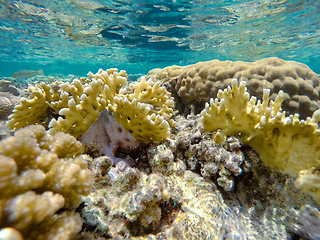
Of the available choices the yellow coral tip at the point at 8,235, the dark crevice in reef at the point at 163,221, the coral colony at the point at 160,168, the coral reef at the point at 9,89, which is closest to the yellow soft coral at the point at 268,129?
the coral colony at the point at 160,168

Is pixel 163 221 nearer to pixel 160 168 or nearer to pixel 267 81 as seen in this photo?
pixel 160 168

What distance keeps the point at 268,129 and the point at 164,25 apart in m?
15.7

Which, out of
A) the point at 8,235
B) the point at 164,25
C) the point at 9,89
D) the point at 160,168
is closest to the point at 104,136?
the point at 160,168

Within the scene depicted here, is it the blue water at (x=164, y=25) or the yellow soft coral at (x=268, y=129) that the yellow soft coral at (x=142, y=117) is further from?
the blue water at (x=164, y=25)

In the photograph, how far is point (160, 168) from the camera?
2039mm

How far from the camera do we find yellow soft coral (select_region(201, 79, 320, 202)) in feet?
5.69

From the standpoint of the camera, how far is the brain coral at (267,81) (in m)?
2.98

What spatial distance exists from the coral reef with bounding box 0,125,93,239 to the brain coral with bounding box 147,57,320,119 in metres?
3.01

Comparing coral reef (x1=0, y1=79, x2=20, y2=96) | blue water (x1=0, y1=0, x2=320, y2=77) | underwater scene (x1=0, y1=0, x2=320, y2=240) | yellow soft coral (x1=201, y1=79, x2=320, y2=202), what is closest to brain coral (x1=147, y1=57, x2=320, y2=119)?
underwater scene (x1=0, y1=0, x2=320, y2=240)

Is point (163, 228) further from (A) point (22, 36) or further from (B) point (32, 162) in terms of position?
(A) point (22, 36)

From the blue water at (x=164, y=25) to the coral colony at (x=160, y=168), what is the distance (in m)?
12.3

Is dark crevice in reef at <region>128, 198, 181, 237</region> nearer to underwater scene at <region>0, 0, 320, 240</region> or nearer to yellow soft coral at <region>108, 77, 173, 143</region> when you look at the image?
underwater scene at <region>0, 0, 320, 240</region>

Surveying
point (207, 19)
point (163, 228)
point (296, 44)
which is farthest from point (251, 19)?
point (163, 228)

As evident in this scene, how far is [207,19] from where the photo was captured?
46.0ft
